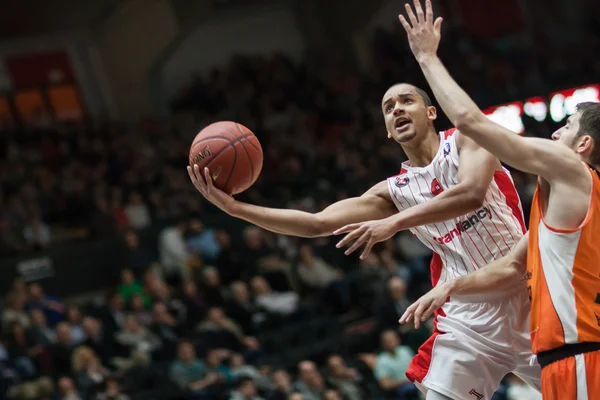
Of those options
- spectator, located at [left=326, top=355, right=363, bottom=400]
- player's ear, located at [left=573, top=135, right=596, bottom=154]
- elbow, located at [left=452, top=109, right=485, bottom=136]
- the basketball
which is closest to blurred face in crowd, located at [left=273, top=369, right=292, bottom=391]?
spectator, located at [left=326, top=355, right=363, bottom=400]

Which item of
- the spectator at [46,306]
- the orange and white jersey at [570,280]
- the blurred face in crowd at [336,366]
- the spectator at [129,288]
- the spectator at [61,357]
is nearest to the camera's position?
the orange and white jersey at [570,280]

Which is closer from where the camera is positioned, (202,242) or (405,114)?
(405,114)

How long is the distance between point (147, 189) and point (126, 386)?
193 inches

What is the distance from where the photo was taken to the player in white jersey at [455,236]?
15.6ft

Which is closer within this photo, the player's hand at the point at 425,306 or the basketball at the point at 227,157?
the player's hand at the point at 425,306

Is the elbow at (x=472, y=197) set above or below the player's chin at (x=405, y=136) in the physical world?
below

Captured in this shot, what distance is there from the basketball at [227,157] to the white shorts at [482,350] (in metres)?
1.39

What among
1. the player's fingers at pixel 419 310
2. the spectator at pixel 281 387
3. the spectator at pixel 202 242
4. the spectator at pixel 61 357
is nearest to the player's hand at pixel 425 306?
the player's fingers at pixel 419 310

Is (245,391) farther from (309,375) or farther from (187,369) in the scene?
(187,369)

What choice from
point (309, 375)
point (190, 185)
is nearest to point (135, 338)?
point (309, 375)

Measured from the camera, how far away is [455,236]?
15.9ft

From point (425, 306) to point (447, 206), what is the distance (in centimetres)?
51

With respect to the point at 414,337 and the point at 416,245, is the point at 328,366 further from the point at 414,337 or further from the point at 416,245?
the point at 416,245

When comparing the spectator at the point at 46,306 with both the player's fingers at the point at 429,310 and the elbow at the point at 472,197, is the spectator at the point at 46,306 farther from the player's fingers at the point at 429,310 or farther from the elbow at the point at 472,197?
the elbow at the point at 472,197
